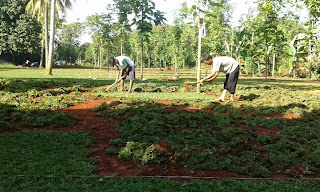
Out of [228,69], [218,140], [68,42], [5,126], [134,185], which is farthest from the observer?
[68,42]

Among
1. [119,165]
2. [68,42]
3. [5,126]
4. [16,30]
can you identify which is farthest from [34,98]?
[68,42]

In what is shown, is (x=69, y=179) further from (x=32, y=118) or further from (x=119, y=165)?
(x=32, y=118)

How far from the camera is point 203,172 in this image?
13.0 feet

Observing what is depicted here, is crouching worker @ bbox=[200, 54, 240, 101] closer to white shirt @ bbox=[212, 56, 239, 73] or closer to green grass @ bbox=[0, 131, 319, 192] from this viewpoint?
white shirt @ bbox=[212, 56, 239, 73]

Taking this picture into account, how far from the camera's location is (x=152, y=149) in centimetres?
436

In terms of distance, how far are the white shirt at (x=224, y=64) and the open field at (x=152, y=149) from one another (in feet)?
6.08

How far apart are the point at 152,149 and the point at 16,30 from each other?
40.7 m

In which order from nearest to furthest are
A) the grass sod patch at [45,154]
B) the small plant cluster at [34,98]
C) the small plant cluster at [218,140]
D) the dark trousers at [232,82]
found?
the grass sod patch at [45,154] < the small plant cluster at [218,140] < the small plant cluster at [34,98] < the dark trousers at [232,82]

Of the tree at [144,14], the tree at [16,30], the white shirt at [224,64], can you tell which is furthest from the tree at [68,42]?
the white shirt at [224,64]

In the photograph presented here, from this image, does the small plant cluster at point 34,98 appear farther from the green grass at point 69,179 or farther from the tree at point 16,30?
the tree at point 16,30

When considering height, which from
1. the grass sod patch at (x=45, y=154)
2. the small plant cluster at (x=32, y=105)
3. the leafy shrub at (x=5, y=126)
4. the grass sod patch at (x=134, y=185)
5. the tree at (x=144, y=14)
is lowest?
the grass sod patch at (x=134, y=185)

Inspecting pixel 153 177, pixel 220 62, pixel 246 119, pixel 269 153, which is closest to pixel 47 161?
pixel 153 177

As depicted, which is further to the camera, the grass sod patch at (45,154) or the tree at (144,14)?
the tree at (144,14)

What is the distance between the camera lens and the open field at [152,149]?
11.6 ft
